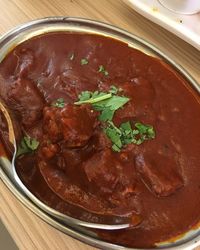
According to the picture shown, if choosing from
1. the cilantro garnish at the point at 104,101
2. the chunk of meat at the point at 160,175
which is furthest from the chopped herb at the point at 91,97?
the chunk of meat at the point at 160,175

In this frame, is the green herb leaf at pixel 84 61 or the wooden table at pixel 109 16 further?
the wooden table at pixel 109 16

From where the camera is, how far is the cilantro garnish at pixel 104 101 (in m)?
1.33

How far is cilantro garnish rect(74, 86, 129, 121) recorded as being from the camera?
1.33 m

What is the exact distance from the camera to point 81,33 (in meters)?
1.60

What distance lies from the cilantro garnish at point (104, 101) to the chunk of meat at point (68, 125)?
0.26 feet

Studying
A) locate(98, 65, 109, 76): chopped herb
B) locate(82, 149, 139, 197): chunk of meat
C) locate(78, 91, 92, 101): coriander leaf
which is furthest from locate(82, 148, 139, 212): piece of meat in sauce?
locate(98, 65, 109, 76): chopped herb

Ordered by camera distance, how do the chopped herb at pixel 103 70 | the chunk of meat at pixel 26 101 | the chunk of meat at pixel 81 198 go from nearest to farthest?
1. the chunk of meat at pixel 81 198
2. the chunk of meat at pixel 26 101
3. the chopped herb at pixel 103 70

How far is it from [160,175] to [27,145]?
460 millimetres

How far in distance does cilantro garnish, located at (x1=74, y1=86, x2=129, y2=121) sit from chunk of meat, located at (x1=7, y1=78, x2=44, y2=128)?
5.6 inches

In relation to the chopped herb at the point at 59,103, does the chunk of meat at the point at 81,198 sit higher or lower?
lower

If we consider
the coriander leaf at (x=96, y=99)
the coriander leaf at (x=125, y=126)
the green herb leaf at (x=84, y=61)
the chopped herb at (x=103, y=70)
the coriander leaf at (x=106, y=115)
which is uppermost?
the green herb leaf at (x=84, y=61)

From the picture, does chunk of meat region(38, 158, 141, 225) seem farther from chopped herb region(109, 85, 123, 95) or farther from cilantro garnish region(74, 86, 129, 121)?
chopped herb region(109, 85, 123, 95)

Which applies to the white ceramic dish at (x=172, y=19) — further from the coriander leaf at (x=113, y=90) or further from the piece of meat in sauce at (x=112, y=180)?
the piece of meat in sauce at (x=112, y=180)

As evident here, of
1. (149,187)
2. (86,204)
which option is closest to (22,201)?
(86,204)
